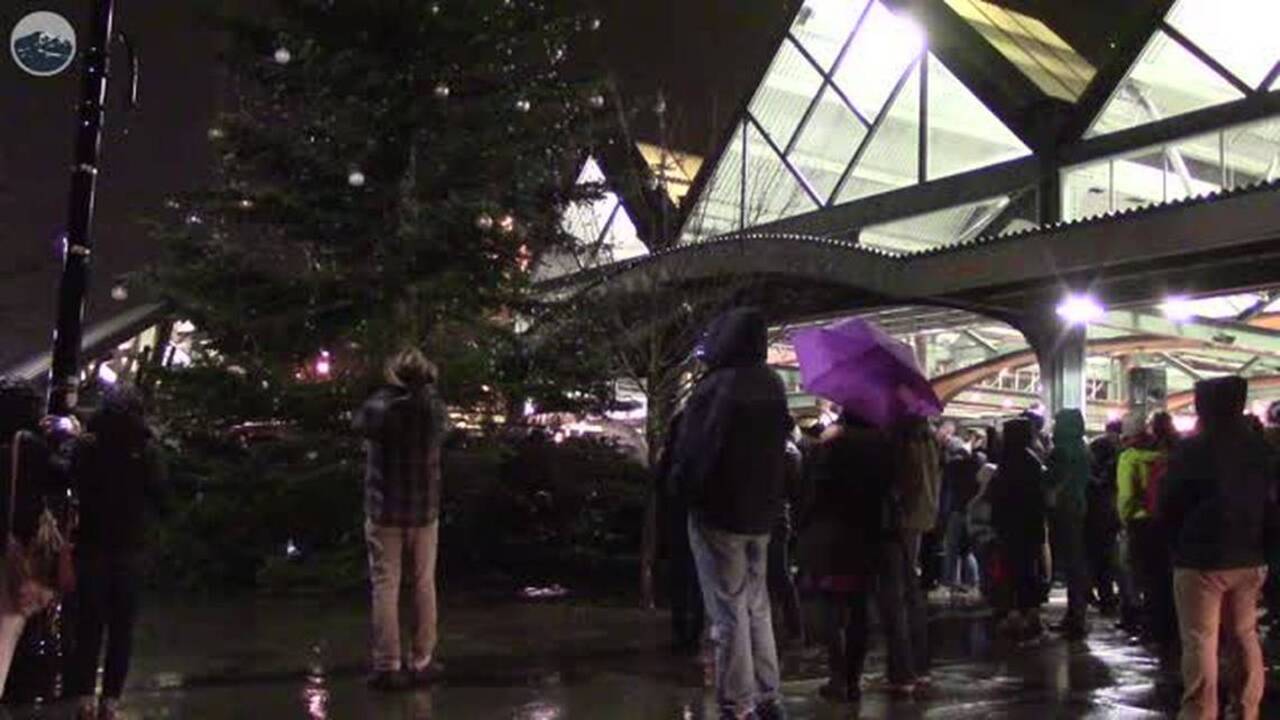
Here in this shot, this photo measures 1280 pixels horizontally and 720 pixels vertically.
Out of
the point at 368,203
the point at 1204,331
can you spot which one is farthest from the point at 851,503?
the point at 1204,331

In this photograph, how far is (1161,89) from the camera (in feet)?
80.7

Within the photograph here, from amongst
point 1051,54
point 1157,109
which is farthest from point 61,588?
point 1051,54

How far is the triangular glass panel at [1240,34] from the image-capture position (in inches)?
890

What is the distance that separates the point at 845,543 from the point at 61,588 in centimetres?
396

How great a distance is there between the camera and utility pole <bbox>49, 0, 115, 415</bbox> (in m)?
8.16

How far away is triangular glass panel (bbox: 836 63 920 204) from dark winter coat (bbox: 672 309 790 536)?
80.2 feet

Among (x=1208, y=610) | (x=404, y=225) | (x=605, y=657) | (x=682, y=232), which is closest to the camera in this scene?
(x=1208, y=610)

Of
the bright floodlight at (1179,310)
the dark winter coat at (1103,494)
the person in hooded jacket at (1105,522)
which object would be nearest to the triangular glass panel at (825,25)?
the bright floodlight at (1179,310)

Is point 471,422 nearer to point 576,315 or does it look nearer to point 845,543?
point 576,315

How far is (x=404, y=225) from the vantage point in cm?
1222

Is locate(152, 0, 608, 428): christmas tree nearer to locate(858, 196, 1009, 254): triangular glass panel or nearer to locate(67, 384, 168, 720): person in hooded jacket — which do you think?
locate(67, 384, 168, 720): person in hooded jacket

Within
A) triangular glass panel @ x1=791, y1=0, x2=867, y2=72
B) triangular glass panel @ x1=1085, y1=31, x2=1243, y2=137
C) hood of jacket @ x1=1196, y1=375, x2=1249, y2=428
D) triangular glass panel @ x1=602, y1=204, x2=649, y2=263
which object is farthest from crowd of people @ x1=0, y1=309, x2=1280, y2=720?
triangular glass panel @ x1=791, y1=0, x2=867, y2=72

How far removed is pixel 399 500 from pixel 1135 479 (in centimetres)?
560

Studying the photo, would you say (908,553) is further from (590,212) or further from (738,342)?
(590,212)
